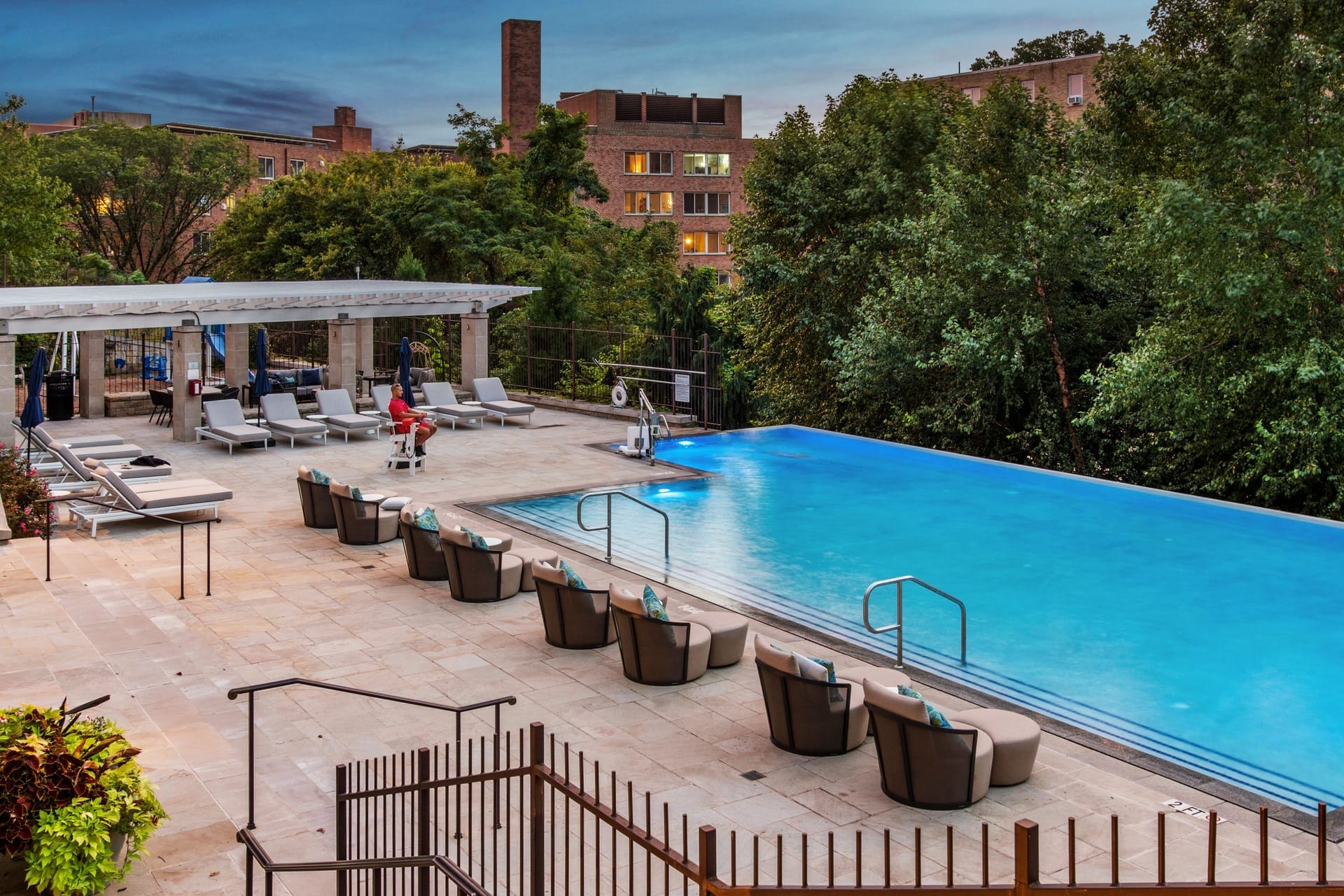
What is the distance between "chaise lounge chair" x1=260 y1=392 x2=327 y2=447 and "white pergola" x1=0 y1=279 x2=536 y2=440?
1.32 metres

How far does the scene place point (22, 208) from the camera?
38.7 metres

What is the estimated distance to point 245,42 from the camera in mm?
96750

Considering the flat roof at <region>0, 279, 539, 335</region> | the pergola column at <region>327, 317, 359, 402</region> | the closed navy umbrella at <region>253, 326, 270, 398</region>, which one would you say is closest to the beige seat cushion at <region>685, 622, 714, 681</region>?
the flat roof at <region>0, 279, 539, 335</region>

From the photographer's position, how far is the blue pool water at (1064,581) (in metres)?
10.8

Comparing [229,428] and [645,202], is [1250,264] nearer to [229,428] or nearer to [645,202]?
[229,428]

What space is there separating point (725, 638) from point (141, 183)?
57.9 meters

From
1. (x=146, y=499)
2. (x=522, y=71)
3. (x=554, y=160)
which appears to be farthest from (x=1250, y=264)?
(x=522, y=71)

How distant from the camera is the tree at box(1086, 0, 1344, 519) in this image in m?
18.3

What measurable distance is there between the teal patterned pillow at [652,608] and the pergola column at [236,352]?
19.6m

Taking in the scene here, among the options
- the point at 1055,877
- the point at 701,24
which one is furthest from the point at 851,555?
the point at 701,24

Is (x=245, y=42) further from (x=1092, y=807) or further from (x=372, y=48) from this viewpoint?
(x=1092, y=807)

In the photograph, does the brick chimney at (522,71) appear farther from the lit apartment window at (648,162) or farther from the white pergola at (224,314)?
the white pergola at (224,314)

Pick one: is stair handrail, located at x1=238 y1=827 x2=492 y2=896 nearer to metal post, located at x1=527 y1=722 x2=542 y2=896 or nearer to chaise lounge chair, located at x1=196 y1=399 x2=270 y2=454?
metal post, located at x1=527 y1=722 x2=542 y2=896

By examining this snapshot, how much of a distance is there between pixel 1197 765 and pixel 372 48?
318ft
